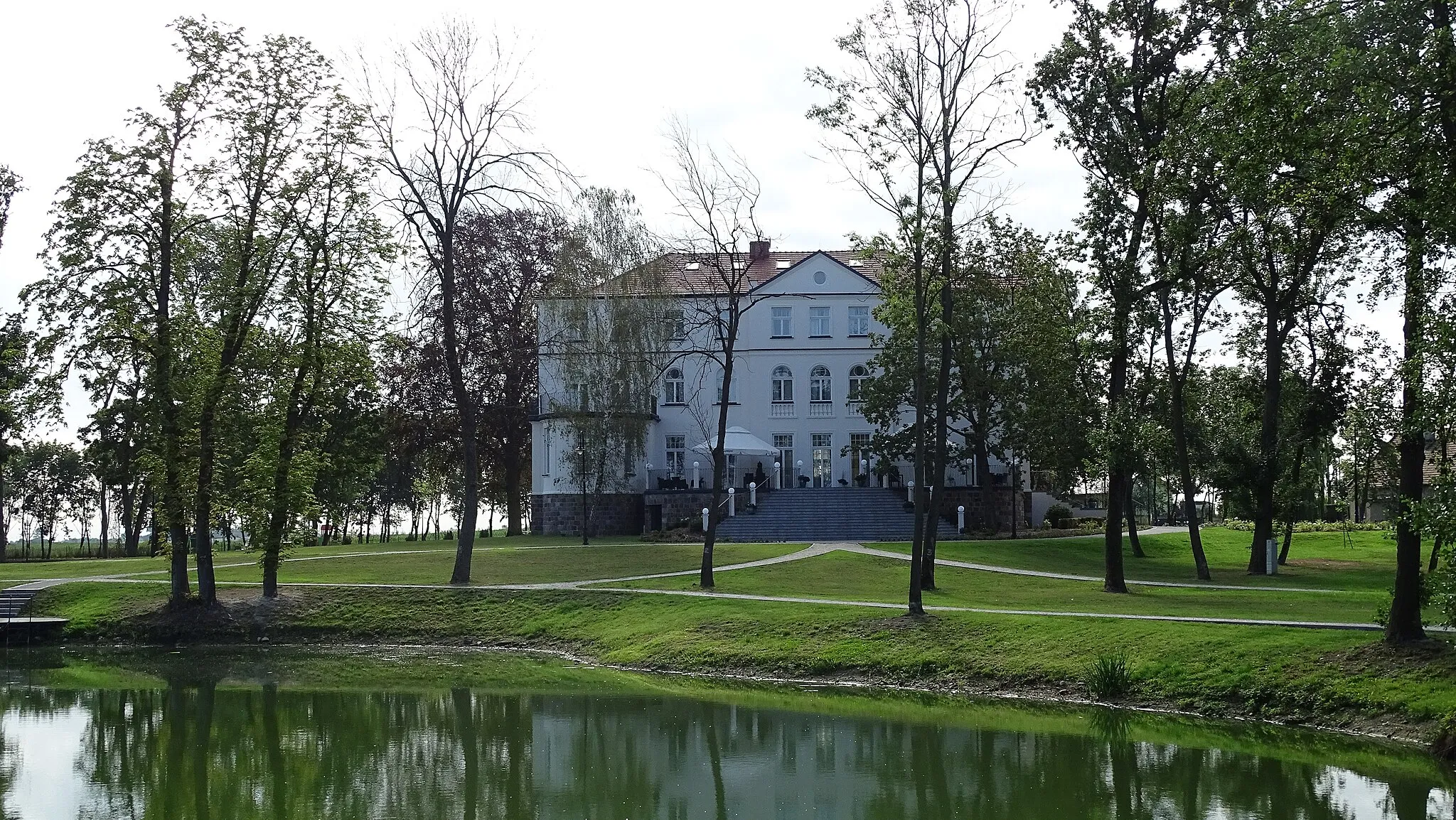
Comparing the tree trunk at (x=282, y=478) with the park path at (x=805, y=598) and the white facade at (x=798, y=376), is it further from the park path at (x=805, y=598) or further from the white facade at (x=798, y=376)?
the white facade at (x=798, y=376)

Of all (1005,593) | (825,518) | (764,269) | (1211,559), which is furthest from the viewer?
(764,269)

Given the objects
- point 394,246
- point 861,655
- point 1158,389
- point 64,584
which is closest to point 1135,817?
point 861,655

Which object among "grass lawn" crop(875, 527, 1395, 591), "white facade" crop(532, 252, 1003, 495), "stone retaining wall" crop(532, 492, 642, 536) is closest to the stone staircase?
"grass lawn" crop(875, 527, 1395, 591)

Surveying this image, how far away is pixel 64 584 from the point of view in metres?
31.9

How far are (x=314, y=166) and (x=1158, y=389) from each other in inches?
879

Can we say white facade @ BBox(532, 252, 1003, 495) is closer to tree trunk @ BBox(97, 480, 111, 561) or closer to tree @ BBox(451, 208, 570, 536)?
tree @ BBox(451, 208, 570, 536)

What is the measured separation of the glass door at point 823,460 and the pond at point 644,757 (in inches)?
1195

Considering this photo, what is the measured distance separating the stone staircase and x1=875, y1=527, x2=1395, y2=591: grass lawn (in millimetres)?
3375

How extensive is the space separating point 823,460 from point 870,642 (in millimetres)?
29956

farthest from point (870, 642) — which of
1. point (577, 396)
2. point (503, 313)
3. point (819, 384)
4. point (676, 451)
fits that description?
point (676, 451)

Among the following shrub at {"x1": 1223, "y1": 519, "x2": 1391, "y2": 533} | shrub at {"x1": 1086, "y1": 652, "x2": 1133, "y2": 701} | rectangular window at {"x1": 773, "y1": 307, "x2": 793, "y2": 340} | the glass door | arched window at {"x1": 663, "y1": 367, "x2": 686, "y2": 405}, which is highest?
rectangular window at {"x1": 773, "y1": 307, "x2": 793, "y2": 340}

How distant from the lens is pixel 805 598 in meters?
27.3

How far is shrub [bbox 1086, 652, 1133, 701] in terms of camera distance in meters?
18.4

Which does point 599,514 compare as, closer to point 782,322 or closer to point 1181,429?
point 782,322
